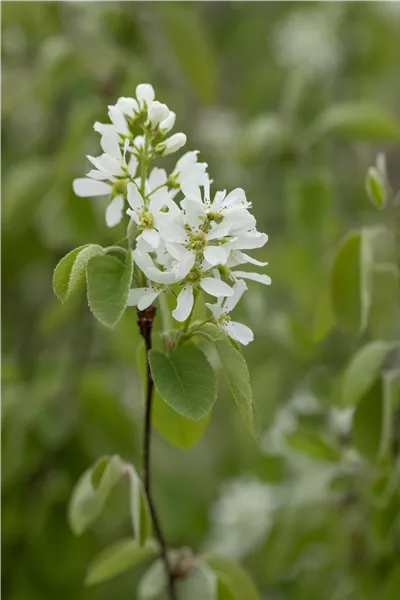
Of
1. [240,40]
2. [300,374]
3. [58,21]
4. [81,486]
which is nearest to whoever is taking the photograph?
[81,486]

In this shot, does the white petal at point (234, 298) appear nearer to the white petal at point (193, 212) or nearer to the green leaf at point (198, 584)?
the white petal at point (193, 212)

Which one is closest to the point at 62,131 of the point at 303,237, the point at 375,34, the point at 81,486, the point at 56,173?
the point at 56,173

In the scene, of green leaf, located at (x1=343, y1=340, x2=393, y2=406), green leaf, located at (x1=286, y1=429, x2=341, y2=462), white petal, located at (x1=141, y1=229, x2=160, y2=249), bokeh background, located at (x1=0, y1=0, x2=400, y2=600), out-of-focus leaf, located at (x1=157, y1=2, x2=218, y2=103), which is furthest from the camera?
out-of-focus leaf, located at (x1=157, y1=2, x2=218, y2=103)

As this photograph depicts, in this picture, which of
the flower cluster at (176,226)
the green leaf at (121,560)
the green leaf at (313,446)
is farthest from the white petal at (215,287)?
the green leaf at (313,446)

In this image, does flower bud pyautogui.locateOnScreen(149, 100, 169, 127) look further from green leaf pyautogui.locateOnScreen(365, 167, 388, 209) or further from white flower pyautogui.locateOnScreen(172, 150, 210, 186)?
green leaf pyautogui.locateOnScreen(365, 167, 388, 209)

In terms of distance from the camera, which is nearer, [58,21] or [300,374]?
[300,374]

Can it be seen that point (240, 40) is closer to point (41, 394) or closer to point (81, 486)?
point (41, 394)

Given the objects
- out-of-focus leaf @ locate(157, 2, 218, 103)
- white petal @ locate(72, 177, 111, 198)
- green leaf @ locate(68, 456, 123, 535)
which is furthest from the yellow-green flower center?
out-of-focus leaf @ locate(157, 2, 218, 103)
